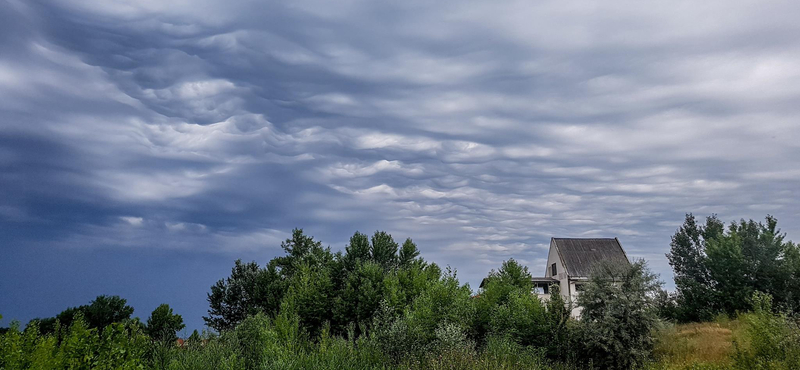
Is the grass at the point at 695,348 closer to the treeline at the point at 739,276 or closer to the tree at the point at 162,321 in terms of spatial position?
the treeline at the point at 739,276

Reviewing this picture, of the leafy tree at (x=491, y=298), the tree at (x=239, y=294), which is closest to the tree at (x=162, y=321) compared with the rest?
the tree at (x=239, y=294)

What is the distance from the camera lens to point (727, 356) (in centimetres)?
1808

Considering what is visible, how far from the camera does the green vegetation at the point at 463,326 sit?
Result: 15.5 m

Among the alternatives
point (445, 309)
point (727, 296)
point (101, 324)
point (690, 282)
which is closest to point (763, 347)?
point (445, 309)

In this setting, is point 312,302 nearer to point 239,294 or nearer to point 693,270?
point 239,294

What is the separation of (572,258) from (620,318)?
2495cm

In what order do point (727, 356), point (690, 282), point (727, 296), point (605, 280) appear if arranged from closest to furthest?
point (727, 356)
point (605, 280)
point (727, 296)
point (690, 282)

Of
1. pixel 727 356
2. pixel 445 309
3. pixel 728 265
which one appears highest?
pixel 728 265

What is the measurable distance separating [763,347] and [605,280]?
5.44m

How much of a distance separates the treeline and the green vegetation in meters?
0.09

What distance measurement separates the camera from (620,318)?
19.2 meters

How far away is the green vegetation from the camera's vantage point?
15477 millimetres

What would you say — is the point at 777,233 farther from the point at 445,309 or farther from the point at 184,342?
the point at 184,342

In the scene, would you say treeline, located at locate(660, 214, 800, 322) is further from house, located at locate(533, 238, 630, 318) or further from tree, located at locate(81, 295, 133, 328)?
tree, located at locate(81, 295, 133, 328)
